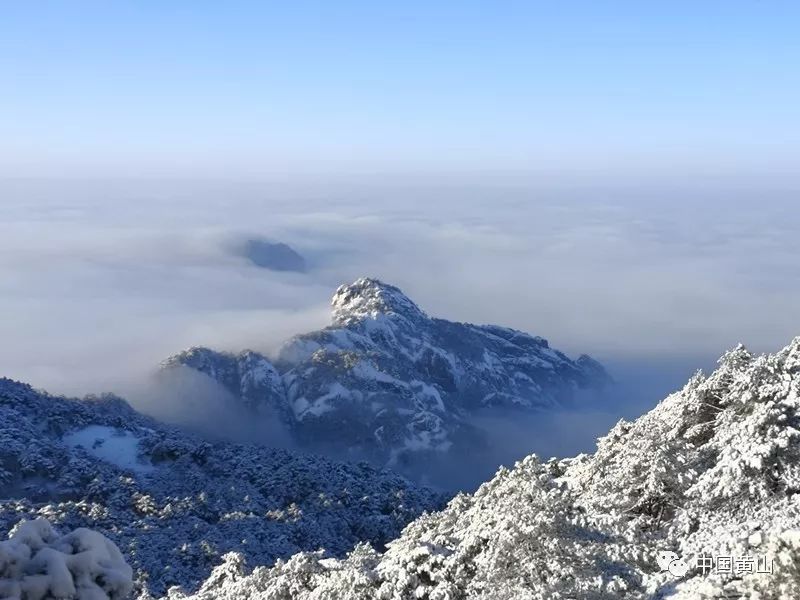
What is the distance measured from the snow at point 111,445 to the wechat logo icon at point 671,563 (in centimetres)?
11170

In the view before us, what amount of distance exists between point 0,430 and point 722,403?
121 m

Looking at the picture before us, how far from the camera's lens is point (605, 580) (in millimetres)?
17969

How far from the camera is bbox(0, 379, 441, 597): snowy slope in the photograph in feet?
268

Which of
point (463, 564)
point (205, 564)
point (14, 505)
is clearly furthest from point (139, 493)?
point (463, 564)

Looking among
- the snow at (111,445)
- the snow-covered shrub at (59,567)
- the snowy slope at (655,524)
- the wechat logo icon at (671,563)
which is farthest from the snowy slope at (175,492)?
the wechat logo icon at (671,563)

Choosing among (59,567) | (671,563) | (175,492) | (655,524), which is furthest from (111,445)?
(671,563)

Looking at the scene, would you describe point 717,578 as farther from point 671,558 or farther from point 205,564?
point 205,564

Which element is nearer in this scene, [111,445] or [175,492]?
[175,492]

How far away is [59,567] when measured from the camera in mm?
14781

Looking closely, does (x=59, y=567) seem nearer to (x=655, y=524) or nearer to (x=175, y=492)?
(x=655, y=524)

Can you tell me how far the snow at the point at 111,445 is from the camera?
120188 mm

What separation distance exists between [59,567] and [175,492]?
97.0 metres

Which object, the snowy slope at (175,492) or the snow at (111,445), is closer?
the snowy slope at (175,492)

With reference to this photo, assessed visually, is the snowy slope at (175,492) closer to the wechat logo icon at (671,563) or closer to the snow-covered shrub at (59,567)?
the snow-covered shrub at (59,567)
